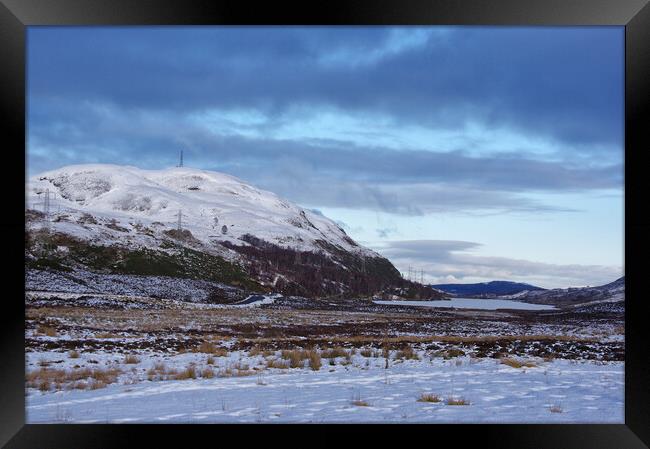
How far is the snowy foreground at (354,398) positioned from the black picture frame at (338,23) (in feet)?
0.90

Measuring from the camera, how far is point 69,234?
77000 mm

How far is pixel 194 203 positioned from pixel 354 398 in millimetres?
146630

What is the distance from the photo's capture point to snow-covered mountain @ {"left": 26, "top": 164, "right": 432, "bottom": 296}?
3073 inches

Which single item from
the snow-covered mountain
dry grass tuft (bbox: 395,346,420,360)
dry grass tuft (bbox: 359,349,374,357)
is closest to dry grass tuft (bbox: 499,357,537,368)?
Result: dry grass tuft (bbox: 395,346,420,360)

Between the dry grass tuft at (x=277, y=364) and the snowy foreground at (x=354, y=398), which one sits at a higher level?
the snowy foreground at (x=354, y=398)

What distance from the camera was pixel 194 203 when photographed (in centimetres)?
14838

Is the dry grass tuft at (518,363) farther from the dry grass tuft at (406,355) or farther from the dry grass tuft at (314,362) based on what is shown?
the dry grass tuft at (314,362)

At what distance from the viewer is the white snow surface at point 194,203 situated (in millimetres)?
131000

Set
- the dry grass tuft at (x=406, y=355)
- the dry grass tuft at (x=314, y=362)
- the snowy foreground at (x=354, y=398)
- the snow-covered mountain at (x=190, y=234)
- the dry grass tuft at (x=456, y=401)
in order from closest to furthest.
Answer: the snowy foreground at (x=354, y=398) → the dry grass tuft at (x=456, y=401) → the dry grass tuft at (x=314, y=362) → the dry grass tuft at (x=406, y=355) → the snow-covered mountain at (x=190, y=234)

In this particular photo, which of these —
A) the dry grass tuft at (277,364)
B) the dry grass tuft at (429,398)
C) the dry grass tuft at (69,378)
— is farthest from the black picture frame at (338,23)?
the dry grass tuft at (277,364)

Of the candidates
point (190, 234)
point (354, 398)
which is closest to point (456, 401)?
point (354, 398)

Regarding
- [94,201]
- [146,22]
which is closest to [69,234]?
[94,201]

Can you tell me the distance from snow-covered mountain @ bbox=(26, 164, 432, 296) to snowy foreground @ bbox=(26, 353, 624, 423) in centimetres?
5803

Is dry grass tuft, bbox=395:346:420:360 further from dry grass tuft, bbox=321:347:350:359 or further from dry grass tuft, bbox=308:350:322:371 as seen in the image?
dry grass tuft, bbox=308:350:322:371
